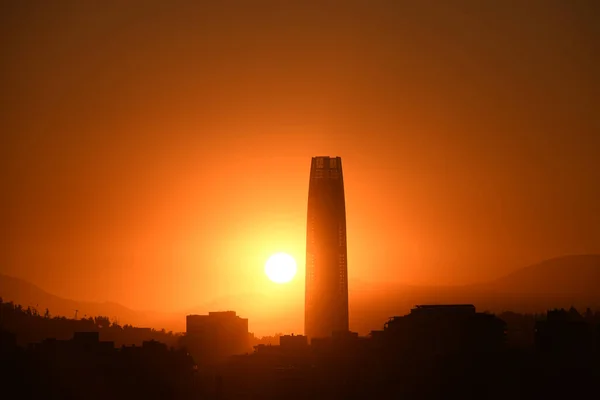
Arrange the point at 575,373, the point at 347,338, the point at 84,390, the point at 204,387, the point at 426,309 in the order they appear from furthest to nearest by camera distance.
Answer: the point at 347,338 < the point at 426,309 < the point at 204,387 < the point at 575,373 < the point at 84,390

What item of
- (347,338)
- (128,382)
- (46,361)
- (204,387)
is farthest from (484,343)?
(46,361)

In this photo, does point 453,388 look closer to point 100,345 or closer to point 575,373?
point 575,373

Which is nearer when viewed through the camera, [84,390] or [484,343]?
[84,390]

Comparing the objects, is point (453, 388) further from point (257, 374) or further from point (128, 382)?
point (128, 382)

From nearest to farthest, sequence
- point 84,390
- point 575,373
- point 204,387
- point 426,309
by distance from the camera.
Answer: point 84,390 → point 575,373 → point 204,387 → point 426,309

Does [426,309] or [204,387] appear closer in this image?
[204,387]

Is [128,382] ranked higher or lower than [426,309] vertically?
lower

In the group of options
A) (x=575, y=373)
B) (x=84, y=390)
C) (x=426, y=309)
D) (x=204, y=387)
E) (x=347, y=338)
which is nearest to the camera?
(x=84, y=390)

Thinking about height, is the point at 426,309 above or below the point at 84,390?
above

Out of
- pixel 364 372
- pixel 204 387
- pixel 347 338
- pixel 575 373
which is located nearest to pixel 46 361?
pixel 204 387
